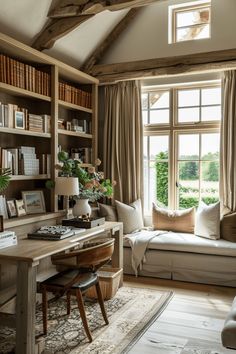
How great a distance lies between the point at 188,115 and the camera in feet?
17.2

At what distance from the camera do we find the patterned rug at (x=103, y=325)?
2787 millimetres

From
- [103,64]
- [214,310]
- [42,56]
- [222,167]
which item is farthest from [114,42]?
[214,310]

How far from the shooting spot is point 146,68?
5129 millimetres

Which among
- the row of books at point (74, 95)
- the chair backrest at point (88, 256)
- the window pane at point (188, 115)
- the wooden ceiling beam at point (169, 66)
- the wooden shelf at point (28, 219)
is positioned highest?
the wooden ceiling beam at point (169, 66)

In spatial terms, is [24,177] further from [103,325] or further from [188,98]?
[188,98]

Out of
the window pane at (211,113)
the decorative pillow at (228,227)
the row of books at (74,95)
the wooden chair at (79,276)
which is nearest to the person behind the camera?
the wooden chair at (79,276)

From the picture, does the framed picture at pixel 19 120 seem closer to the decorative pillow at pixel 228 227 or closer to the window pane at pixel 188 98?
the window pane at pixel 188 98

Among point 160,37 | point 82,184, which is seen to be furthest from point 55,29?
point 82,184

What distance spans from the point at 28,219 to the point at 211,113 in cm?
291

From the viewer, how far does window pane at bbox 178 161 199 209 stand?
17.1 ft

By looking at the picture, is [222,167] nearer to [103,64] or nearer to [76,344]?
[103,64]

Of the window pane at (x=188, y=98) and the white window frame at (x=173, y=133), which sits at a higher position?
the window pane at (x=188, y=98)

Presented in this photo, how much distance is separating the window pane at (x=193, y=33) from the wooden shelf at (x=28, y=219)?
290cm

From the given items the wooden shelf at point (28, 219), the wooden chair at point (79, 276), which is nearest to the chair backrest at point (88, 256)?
the wooden chair at point (79, 276)
